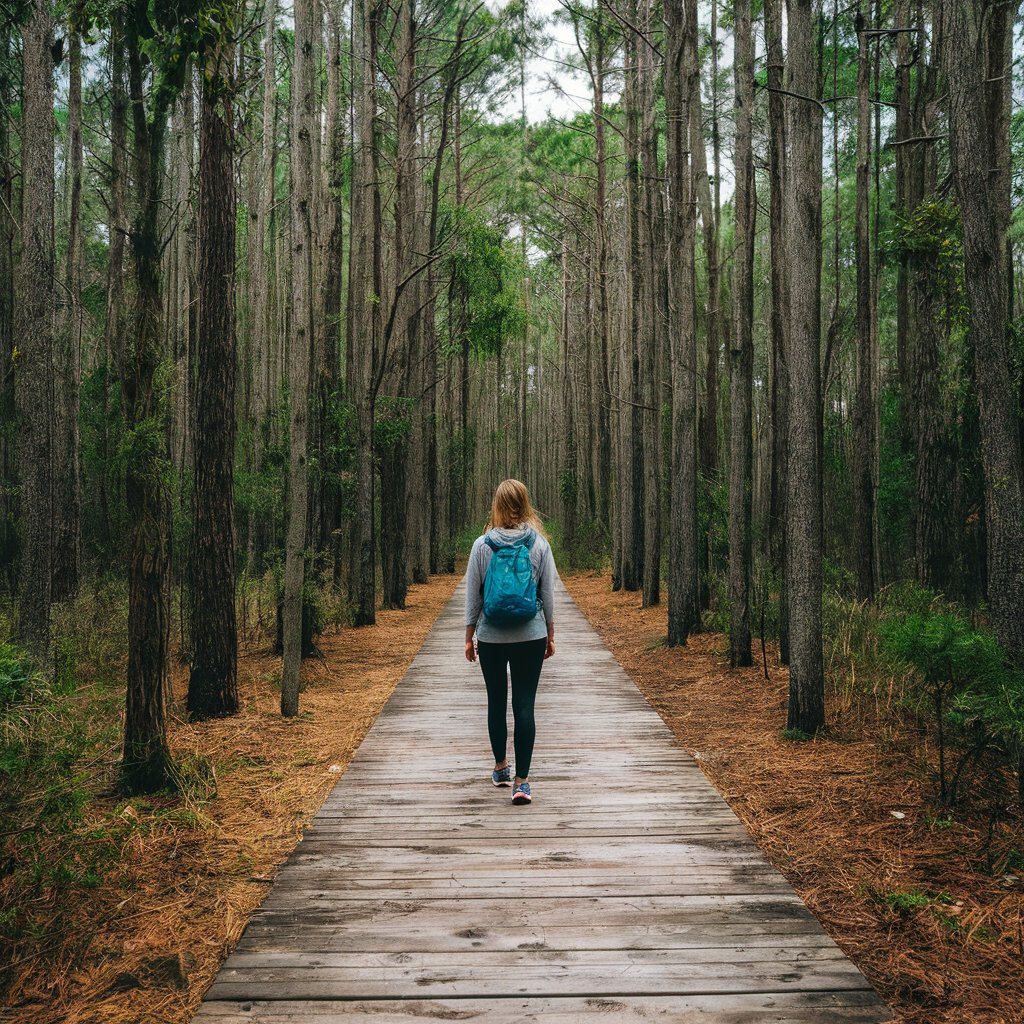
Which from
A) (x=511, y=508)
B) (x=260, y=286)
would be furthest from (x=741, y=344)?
(x=260, y=286)

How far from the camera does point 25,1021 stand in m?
2.83

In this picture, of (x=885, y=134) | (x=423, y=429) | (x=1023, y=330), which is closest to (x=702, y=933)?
(x=1023, y=330)

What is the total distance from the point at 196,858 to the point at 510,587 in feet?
7.57

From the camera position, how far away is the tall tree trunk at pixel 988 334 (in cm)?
568

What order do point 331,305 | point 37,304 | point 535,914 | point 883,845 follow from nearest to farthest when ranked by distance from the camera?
point 535,914
point 883,845
point 37,304
point 331,305

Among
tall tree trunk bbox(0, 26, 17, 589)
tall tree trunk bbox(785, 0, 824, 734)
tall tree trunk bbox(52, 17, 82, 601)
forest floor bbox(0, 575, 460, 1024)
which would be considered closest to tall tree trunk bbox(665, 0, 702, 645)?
tall tree trunk bbox(785, 0, 824, 734)

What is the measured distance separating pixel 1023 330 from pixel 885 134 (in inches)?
703

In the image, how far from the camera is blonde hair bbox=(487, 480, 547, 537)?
5168 millimetres

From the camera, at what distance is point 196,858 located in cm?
420

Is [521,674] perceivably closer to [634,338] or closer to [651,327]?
[651,327]

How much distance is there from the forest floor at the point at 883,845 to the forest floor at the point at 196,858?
2751mm

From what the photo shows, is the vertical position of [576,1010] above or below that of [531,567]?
below

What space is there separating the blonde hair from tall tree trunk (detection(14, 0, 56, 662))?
4921mm

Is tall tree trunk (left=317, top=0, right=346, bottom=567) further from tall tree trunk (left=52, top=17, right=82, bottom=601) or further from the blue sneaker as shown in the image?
the blue sneaker
